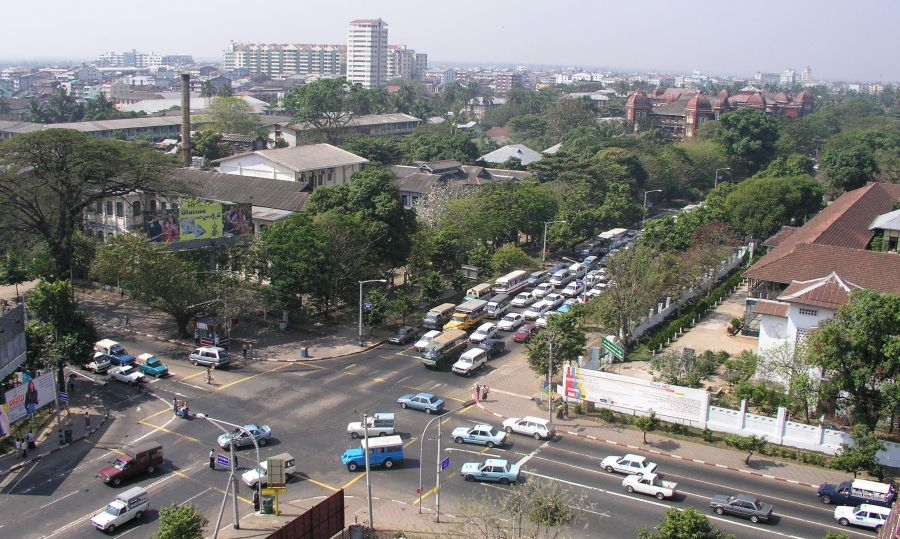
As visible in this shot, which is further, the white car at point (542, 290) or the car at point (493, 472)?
the white car at point (542, 290)

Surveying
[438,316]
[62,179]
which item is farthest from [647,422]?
[62,179]

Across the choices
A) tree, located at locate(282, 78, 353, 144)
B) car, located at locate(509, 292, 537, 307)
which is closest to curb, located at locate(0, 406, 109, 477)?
car, located at locate(509, 292, 537, 307)

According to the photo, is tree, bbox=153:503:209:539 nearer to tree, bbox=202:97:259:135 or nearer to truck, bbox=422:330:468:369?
truck, bbox=422:330:468:369

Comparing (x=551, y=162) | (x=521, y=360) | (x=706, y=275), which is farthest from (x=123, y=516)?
(x=551, y=162)

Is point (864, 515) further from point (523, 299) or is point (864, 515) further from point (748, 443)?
point (523, 299)

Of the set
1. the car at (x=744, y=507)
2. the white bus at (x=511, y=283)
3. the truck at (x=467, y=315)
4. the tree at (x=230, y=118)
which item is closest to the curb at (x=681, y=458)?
the car at (x=744, y=507)

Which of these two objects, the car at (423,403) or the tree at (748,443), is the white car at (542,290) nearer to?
the car at (423,403)
